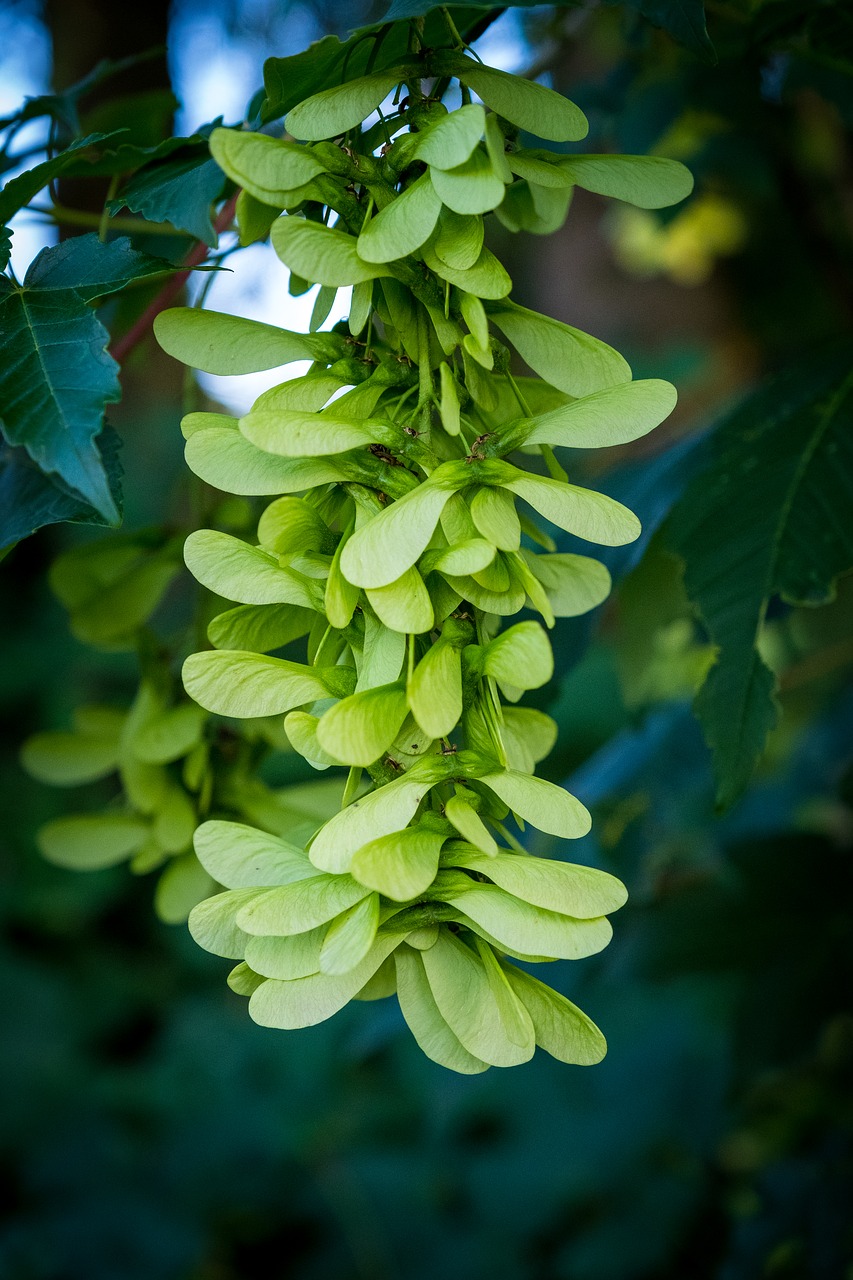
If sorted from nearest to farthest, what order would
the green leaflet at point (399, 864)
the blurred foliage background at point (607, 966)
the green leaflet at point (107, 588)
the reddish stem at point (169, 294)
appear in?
the green leaflet at point (399, 864) → the reddish stem at point (169, 294) → the green leaflet at point (107, 588) → the blurred foliage background at point (607, 966)

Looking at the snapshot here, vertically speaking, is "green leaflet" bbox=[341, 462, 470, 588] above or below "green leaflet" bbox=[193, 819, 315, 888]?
above

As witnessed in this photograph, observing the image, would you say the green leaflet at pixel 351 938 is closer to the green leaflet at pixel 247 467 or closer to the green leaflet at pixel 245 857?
the green leaflet at pixel 245 857

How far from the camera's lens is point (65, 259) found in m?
0.49

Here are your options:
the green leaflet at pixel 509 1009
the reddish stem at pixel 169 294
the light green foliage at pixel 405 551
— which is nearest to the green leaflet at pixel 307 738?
the light green foliage at pixel 405 551

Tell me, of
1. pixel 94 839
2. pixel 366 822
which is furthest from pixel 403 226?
pixel 94 839

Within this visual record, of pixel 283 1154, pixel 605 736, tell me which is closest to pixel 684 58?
pixel 605 736

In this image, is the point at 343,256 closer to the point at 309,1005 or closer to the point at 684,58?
the point at 309,1005

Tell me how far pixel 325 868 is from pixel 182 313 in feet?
0.80

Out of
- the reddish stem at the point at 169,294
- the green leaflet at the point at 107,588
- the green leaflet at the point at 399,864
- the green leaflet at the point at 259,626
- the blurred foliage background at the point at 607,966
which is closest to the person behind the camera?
the green leaflet at the point at 399,864

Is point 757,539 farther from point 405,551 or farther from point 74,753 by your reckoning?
point 74,753

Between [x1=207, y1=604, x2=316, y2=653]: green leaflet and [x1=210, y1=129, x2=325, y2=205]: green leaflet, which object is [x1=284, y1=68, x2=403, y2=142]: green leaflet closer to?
[x1=210, y1=129, x2=325, y2=205]: green leaflet

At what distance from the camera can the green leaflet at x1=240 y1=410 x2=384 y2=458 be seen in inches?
15.0

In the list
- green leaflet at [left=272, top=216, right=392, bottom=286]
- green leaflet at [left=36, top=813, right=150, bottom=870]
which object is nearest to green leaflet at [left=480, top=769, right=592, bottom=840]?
green leaflet at [left=272, top=216, right=392, bottom=286]

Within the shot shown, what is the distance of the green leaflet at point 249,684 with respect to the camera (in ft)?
1.37
